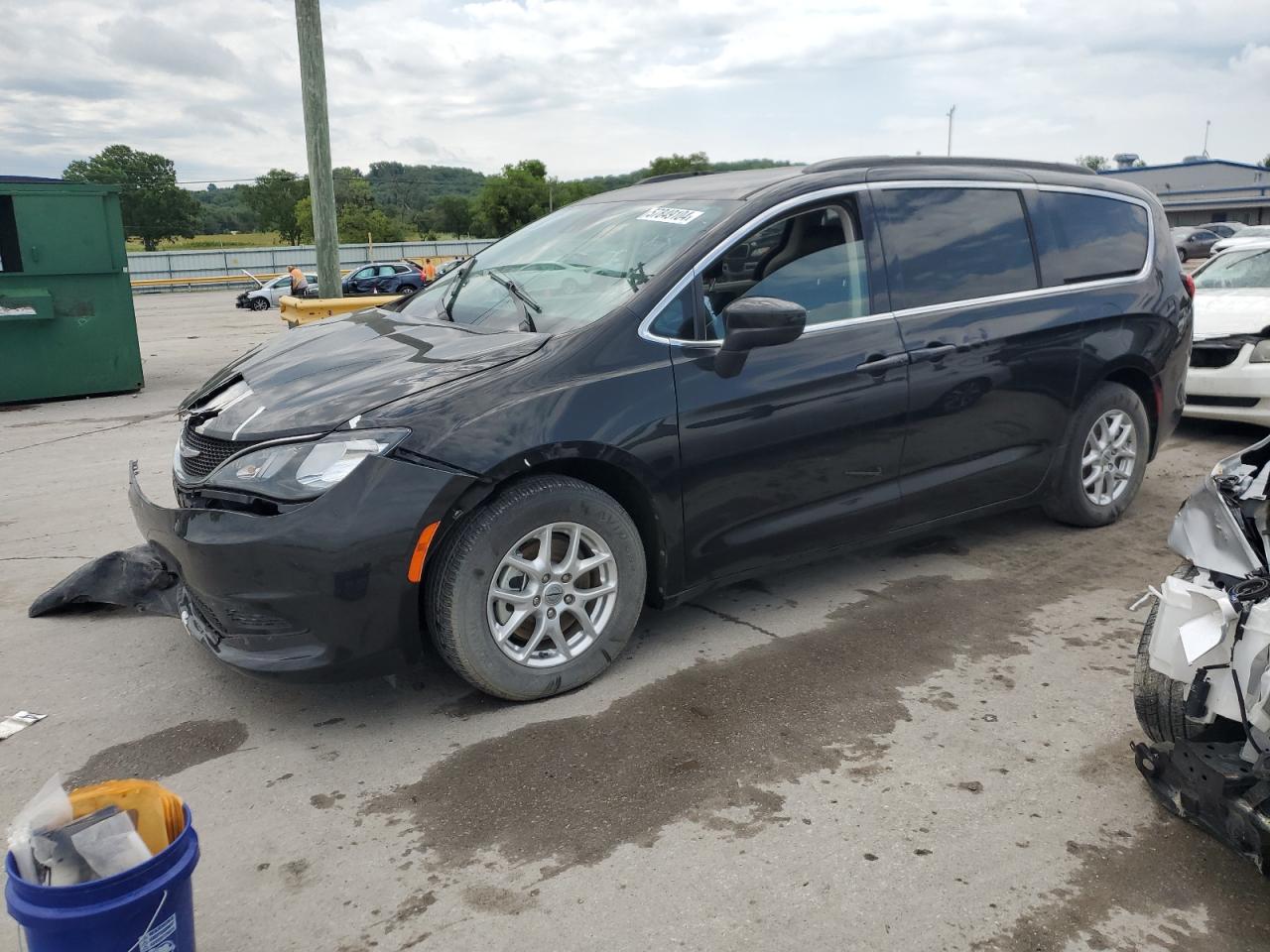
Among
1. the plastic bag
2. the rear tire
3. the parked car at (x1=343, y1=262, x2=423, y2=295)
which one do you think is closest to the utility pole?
the plastic bag

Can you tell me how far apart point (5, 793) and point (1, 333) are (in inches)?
357

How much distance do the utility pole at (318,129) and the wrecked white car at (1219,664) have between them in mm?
9772

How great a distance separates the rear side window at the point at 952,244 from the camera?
446cm

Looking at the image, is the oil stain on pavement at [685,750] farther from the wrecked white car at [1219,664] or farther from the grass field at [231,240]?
the grass field at [231,240]

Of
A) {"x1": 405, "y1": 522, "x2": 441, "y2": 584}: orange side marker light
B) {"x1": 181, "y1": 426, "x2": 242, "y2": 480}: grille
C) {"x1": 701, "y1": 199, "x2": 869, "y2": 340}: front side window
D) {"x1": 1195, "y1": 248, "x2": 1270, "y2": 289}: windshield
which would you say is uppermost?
{"x1": 701, "y1": 199, "x2": 869, "y2": 340}: front side window

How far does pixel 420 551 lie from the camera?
3.31m

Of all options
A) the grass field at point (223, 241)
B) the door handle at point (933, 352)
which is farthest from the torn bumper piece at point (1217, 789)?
the grass field at point (223, 241)

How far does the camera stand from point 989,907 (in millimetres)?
2576

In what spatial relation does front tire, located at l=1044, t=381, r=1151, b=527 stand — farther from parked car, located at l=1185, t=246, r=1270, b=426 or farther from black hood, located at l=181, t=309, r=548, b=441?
black hood, located at l=181, t=309, r=548, b=441

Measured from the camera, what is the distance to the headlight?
3.26 meters

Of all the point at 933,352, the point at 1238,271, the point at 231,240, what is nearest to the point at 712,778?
the point at 933,352

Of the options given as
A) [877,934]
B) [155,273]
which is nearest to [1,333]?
[877,934]

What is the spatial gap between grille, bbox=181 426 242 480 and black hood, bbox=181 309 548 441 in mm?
29

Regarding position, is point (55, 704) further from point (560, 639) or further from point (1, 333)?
point (1, 333)
